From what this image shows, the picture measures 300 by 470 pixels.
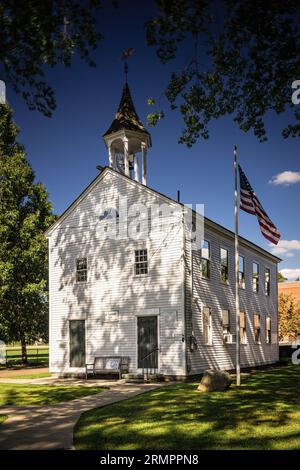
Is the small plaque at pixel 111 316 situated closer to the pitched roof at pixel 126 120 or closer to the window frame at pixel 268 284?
the pitched roof at pixel 126 120

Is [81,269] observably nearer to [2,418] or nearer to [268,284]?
[2,418]

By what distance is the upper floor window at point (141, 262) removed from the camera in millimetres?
23062

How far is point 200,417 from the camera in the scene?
454 inches

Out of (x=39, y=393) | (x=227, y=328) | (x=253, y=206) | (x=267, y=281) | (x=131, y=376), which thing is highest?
(x=253, y=206)

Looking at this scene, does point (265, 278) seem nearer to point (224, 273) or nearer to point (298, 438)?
point (224, 273)

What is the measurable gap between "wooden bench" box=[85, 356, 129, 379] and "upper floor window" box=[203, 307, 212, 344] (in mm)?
3915

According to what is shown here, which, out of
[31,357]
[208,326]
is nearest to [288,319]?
[31,357]

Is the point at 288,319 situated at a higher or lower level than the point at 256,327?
lower

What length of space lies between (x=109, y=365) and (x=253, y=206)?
9.45 meters

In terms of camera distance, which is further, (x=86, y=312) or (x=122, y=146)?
(x=122, y=146)

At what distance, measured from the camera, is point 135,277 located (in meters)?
23.2

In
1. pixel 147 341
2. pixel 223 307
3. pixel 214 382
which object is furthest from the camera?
pixel 223 307
